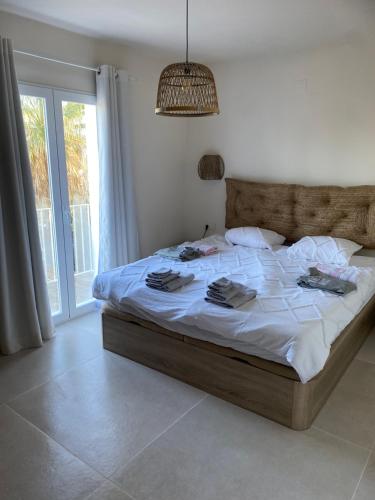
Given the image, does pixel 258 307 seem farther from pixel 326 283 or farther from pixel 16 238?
pixel 16 238

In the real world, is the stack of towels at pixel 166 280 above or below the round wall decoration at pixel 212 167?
below

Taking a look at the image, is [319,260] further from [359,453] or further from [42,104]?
[42,104]

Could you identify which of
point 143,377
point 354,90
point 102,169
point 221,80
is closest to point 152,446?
point 143,377

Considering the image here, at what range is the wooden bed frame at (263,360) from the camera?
2.19 meters

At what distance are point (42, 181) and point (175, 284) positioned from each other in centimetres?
154

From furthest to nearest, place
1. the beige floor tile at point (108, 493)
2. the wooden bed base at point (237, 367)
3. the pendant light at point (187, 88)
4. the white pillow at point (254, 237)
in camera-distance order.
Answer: the white pillow at point (254, 237) → the pendant light at point (187, 88) → the wooden bed base at point (237, 367) → the beige floor tile at point (108, 493)

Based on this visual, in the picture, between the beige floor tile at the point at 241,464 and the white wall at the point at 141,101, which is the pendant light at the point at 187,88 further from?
the beige floor tile at the point at 241,464

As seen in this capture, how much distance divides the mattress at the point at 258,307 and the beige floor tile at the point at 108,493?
0.97 meters

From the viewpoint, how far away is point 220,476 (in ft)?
6.06

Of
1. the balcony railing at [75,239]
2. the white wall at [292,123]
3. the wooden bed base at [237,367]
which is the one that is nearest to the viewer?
the wooden bed base at [237,367]

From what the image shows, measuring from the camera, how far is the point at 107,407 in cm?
236

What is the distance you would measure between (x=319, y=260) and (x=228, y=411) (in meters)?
1.70

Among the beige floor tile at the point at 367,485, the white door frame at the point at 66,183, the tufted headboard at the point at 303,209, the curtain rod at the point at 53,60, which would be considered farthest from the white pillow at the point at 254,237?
the beige floor tile at the point at 367,485

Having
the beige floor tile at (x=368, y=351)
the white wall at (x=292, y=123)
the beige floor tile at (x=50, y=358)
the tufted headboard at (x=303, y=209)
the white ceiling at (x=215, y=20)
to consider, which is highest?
the white ceiling at (x=215, y=20)
